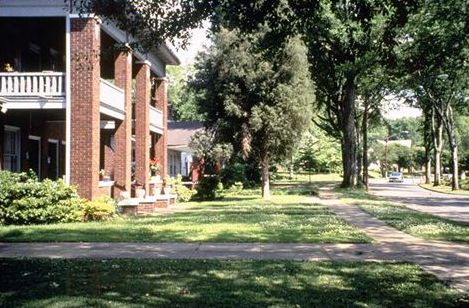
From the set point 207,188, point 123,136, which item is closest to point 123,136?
point 123,136

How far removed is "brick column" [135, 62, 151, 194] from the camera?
85.4ft

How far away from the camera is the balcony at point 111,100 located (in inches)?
786

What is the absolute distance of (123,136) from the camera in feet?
75.0

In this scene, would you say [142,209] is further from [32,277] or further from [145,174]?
[32,277]

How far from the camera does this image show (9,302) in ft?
22.4

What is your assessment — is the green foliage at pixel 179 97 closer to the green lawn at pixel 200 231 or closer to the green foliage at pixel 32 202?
the green lawn at pixel 200 231

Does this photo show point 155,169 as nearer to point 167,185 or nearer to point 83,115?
point 167,185

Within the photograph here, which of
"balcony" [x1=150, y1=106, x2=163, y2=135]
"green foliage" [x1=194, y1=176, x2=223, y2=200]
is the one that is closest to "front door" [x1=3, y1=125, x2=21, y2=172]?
"balcony" [x1=150, y1=106, x2=163, y2=135]

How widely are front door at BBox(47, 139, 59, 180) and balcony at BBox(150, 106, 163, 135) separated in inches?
216

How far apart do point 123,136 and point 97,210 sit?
5.73m

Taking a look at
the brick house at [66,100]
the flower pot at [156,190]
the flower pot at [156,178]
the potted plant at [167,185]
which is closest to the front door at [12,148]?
the brick house at [66,100]

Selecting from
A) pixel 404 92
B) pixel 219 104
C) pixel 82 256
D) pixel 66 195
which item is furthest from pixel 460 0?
pixel 404 92

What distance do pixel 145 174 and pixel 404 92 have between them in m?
35.8

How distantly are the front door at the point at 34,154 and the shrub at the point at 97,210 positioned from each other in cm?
490
